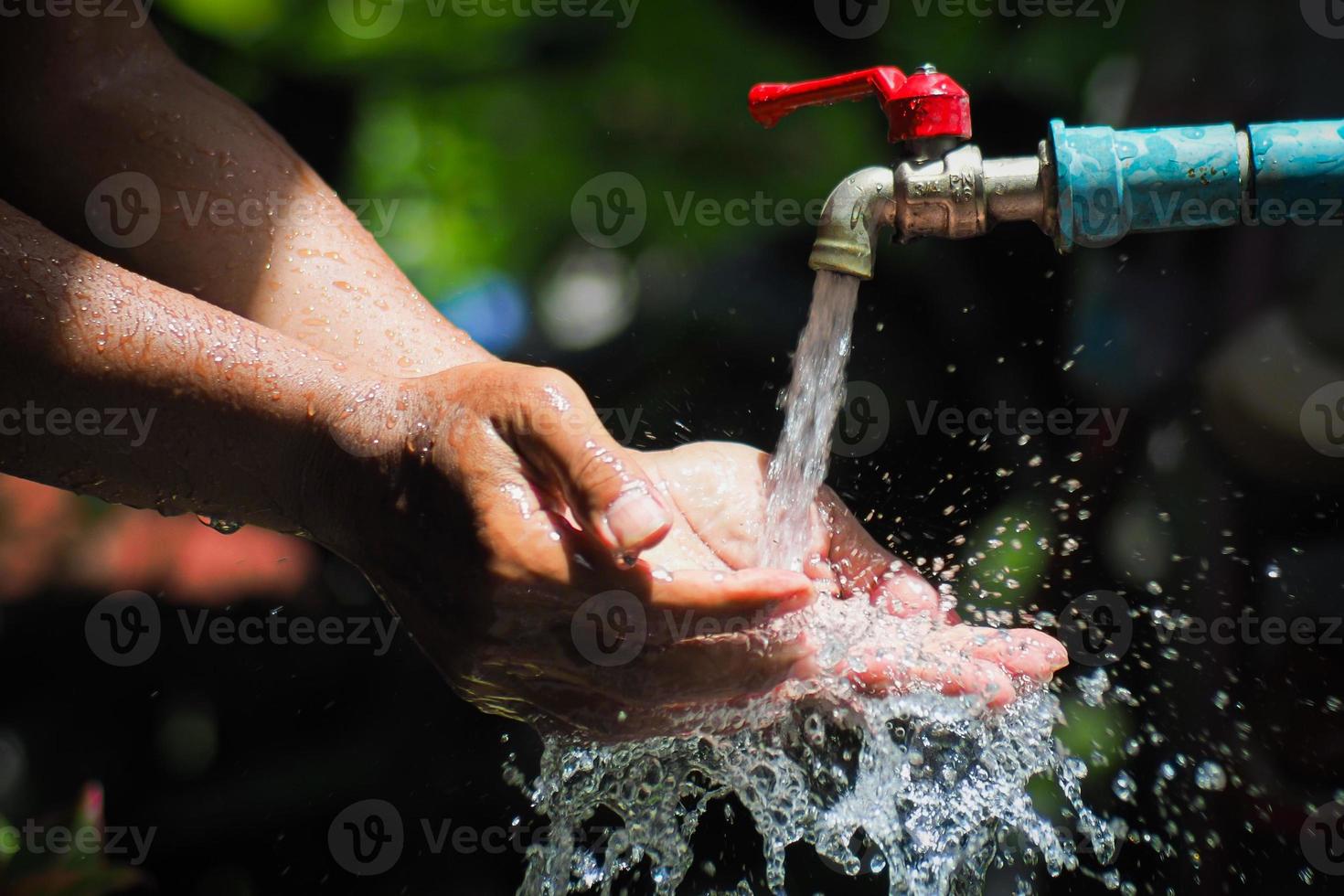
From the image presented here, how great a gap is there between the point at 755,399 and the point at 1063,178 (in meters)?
1.39

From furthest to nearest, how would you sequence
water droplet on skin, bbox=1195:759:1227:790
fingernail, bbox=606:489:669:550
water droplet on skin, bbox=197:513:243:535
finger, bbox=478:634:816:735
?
water droplet on skin, bbox=1195:759:1227:790, water droplet on skin, bbox=197:513:243:535, finger, bbox=478:634:816:735, fingernail, bbox=606:489:669:550

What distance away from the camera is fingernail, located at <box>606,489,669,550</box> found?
1.27 meters

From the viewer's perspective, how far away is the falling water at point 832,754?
1.63 metres

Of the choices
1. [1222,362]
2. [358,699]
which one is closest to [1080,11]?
[1222,362]

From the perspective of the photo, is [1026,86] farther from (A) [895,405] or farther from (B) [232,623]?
(B) [232,623]

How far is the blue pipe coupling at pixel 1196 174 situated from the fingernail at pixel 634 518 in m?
0.54

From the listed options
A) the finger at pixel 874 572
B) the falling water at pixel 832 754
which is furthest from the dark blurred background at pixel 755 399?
the falling water at pixel 832 754

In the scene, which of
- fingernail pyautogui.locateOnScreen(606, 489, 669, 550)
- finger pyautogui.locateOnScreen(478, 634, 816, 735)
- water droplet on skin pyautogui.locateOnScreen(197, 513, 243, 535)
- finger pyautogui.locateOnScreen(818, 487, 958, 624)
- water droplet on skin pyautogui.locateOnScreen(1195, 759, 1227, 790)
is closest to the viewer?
fingernail pyautogui.locateOnScreen(606, 489, 669, 550)

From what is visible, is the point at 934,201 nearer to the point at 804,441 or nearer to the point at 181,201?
the point at 804,441

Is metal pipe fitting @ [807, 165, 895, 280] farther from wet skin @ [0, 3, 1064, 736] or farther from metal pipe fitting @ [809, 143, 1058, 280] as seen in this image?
wet skin @ [0, 3, 1064, 736]

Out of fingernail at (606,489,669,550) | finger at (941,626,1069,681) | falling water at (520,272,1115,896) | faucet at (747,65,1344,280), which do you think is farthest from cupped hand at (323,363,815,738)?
faucet at (747,65,1344,280)

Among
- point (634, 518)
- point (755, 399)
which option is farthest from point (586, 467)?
point (755, 399)

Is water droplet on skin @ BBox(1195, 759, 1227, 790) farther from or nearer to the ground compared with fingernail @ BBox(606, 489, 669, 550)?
nearer to the ground

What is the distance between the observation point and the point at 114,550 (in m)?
2.71
